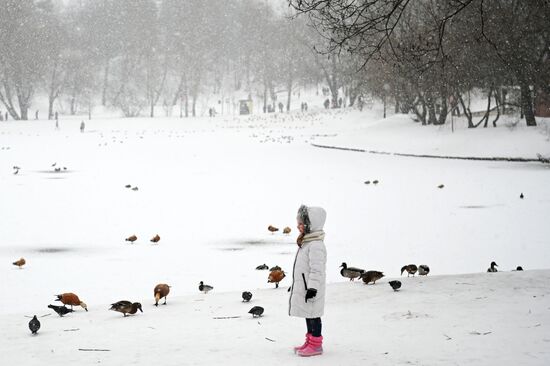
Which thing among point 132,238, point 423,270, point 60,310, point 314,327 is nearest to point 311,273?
point 314,327

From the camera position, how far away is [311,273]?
533 cm

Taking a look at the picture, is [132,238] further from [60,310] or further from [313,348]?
[313,348]

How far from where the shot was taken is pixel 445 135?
125 ft

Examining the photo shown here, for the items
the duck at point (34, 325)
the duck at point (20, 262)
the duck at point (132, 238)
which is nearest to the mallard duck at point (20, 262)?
the duck at point (20, 262)

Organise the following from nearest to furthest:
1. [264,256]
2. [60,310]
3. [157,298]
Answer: [60,310], [157,298], [264,256]

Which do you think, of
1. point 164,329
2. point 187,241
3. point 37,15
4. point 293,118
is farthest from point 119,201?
point 37,15

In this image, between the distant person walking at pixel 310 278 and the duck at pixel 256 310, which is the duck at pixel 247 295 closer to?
the duck at pixel 256 310

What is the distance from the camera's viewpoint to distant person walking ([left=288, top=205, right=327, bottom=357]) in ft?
17.4

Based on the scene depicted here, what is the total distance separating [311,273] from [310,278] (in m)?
0.04

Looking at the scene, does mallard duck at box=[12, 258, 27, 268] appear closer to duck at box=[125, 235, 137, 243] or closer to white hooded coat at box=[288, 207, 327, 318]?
duck at box=[125, 235, 137, 243]

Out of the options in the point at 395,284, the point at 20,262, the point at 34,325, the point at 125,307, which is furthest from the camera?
the point at 20,262

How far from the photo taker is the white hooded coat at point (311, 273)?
530 cm

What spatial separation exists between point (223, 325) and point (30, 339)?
1827 millimetres

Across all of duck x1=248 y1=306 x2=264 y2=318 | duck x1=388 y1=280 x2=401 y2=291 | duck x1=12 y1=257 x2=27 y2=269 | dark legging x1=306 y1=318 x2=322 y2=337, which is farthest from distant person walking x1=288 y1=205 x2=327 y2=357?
duck x1=12 y1=257 x2=27 y2=269
